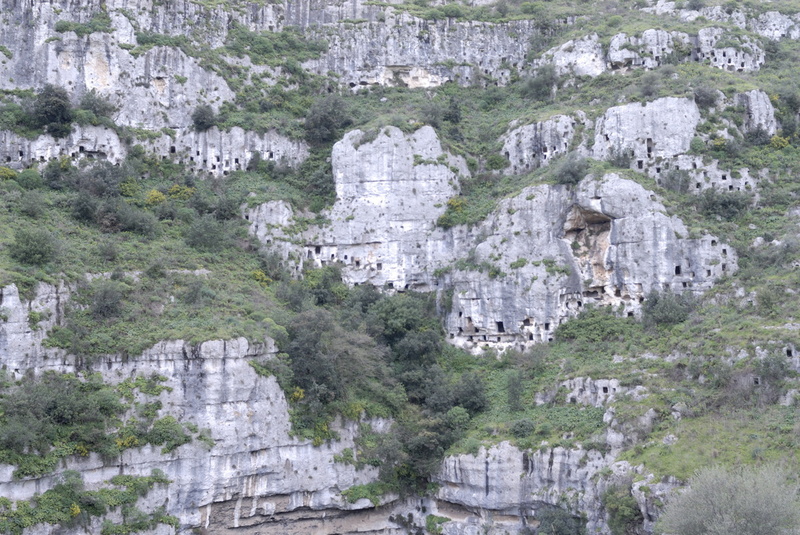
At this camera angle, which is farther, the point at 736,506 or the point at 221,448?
the point at 221,448

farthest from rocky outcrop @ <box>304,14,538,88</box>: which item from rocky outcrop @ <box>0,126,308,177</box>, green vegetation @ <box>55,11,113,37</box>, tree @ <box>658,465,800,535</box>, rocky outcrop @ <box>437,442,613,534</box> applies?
tree @ <box>658,465,800,535</box>

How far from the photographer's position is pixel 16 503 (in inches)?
1662

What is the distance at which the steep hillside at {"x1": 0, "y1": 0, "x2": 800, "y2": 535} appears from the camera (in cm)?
4703

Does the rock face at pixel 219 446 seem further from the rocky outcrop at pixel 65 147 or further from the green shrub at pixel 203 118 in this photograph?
the green shrub at pixel 203 118

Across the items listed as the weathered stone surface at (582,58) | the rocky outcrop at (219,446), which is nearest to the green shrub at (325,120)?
the weathered stone surface at (582,58)

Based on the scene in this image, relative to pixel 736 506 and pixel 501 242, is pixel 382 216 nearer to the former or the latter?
pixel 501 242

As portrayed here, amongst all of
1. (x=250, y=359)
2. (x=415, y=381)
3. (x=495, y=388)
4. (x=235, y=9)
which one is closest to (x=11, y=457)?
(x=250, y=359)

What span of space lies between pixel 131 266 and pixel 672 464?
3178cm

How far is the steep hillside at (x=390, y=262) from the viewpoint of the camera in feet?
154

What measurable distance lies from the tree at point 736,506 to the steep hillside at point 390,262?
3.97 meters

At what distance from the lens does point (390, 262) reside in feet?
218

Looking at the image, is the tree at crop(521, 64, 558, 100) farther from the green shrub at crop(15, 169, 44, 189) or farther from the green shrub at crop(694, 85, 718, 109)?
the green shrub at crop(15, 169, 44, 189)

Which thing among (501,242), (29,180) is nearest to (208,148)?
(29,180)

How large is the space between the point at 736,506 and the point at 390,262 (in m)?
34.0
